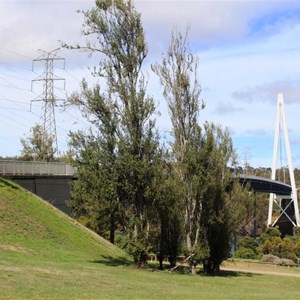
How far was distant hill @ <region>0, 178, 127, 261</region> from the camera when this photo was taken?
90.3 feet

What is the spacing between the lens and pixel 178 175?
28.2 m

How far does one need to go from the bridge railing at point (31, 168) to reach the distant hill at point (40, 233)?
7.91 metres

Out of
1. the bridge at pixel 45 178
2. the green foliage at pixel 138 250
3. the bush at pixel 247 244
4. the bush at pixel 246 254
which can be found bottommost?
the bush at pixel 246 254

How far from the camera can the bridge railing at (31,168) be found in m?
46.4

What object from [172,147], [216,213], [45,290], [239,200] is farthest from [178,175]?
[45,290]

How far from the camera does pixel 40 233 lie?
103ft

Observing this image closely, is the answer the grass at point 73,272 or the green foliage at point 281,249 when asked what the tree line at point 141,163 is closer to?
the grass at point 73,272

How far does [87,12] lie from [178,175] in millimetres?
9376

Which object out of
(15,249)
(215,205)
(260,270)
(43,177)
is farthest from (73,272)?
(43,177)

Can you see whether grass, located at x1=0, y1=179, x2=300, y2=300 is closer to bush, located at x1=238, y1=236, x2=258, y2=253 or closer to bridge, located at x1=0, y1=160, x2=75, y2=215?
bridge, located at x1=0, y1=160, x2=75, y2=215

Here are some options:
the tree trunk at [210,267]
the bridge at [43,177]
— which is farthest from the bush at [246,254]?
the tree trunk at [210,267]

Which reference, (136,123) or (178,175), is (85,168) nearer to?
(136,123)

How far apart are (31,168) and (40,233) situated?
1973 centimetres

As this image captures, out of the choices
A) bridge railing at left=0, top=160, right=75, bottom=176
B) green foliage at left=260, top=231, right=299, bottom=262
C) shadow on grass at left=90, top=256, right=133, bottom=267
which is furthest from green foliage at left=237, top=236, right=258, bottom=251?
shadow on grass at left=90, top=256, right=133, bottom=267
